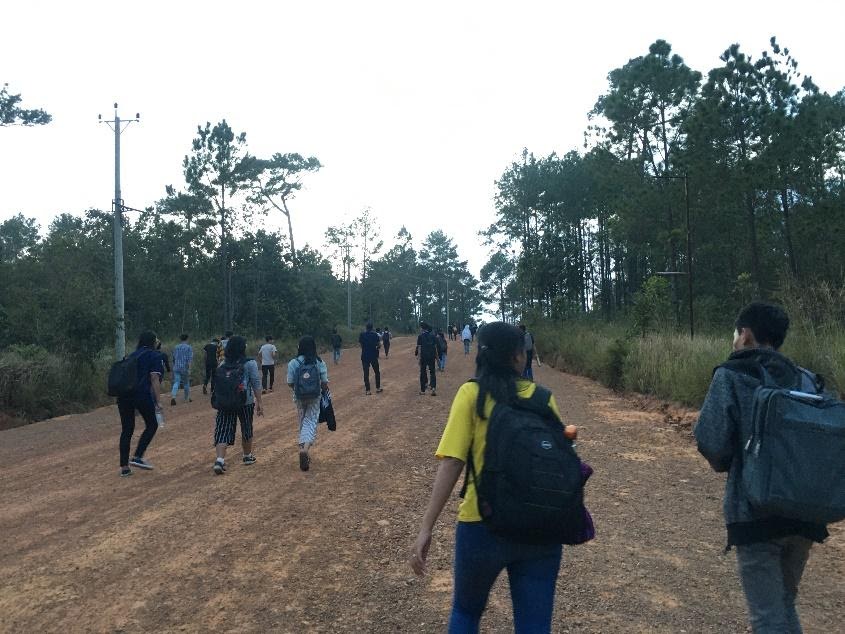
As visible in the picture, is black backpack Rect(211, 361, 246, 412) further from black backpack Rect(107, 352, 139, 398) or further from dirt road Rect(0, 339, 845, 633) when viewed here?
black backpack Rect(107, 352, 139, 398)

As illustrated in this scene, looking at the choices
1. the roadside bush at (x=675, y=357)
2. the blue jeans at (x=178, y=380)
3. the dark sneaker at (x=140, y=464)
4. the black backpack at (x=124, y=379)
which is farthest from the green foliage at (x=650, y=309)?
the black backpack at (x=124, y=379)

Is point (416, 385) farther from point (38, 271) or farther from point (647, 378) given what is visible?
point (38, 271)

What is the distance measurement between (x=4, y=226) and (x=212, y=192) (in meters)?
55.8

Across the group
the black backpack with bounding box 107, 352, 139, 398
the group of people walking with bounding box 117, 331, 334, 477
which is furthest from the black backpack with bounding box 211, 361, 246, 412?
the black backpack with bounding box 107, 352, 139, 398

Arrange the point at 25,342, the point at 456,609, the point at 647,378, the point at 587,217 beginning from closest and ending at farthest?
the point at 456,609 < the point at 647,378 < the point at 25,342 < the point at 587,217

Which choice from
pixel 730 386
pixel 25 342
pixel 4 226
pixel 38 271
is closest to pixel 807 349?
pixel 730 386

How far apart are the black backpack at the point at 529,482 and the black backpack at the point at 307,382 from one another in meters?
6.62

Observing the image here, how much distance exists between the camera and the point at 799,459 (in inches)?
100.0

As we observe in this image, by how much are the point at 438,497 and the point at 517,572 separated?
Answer: 16.2 inches

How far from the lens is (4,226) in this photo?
83.2 m

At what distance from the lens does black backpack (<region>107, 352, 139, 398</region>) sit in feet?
28.3

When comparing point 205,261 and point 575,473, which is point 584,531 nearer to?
point 575,473

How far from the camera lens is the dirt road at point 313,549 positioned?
4426 millimetres

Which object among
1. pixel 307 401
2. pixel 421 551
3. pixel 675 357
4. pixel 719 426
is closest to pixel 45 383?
pixel 307 401
